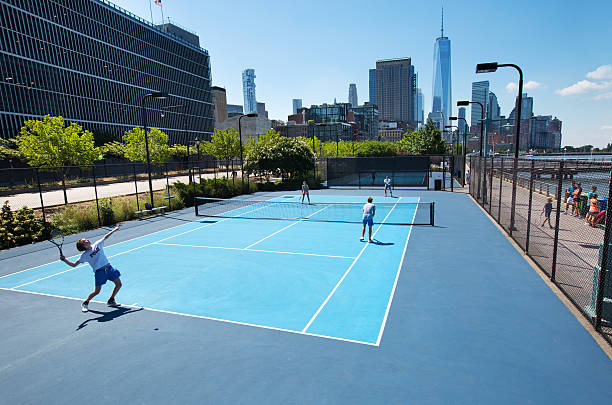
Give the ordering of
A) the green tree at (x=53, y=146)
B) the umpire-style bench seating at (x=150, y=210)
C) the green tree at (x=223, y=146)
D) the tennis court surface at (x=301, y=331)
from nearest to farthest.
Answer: the tennis court surface at (x=301, y=331)
the umpire-style bench seating at (x=150, y=210)
the green tree at (x=53, y=146)
the green tree at (x=223, y=146)

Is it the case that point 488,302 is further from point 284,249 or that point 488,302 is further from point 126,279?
point 126,279

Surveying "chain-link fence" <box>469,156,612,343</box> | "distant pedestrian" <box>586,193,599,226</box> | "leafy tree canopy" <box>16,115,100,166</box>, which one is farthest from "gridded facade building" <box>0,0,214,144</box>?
"distant pedestrian" <box>586,193,599,226</box>

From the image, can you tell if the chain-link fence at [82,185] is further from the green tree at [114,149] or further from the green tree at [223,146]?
the green tree at [223,146]

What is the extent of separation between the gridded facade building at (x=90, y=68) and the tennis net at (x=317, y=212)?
19895 mm

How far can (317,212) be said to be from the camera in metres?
21.4

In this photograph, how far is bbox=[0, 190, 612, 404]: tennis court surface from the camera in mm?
5078

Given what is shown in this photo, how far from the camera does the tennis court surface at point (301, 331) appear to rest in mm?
5078

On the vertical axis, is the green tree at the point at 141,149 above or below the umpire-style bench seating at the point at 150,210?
above

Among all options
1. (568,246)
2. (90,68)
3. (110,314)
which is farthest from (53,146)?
(90,68)

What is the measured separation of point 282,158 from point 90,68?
5526 cm

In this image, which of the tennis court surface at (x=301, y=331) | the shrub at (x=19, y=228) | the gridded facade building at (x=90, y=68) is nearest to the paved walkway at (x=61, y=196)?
the shrub at (x=19, y=228)

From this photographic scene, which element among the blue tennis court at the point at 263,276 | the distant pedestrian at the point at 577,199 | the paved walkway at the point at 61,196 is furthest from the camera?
the paved walkway at the point at 61,196

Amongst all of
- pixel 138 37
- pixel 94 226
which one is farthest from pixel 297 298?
pixel 138 37

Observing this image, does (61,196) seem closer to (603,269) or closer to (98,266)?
(98,266)
